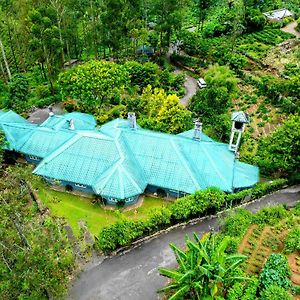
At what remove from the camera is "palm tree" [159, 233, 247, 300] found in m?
25.3

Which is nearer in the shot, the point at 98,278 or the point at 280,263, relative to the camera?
the point at 280,263

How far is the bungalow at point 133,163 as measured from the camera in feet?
118

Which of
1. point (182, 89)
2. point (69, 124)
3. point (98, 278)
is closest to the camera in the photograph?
point (98, 278)

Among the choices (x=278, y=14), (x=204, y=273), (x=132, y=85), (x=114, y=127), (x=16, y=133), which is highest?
(x=278, y=14)

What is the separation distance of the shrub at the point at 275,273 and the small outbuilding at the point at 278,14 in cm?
5650

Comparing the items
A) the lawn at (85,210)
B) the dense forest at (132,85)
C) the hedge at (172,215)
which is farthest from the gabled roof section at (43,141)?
the hedge at (172,215)

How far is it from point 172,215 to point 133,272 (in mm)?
5798

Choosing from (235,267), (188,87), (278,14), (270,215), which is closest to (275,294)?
(235,267)

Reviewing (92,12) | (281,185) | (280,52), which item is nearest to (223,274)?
(281,185)

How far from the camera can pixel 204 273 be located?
24922 millimetres

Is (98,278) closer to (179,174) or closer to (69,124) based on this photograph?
(179,174)

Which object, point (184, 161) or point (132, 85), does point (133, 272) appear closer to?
point (184, 161)

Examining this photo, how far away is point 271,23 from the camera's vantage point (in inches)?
2886

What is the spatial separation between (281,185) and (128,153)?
15.0 meters
